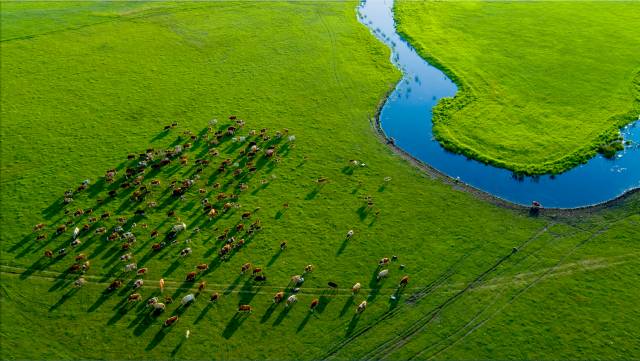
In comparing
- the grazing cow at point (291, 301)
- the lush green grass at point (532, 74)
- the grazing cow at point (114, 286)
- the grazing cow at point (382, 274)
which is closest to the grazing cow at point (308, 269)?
the grazing cow at point (291, 301)

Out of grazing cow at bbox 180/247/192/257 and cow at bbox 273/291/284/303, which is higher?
grazing cow at bbox 180/247/192/257

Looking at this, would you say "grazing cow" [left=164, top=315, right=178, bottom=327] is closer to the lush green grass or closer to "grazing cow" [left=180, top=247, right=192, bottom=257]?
"grazing cow" [left=180, top=247, right=192, bottom=257]

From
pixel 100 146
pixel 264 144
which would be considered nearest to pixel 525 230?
pixel 264 144

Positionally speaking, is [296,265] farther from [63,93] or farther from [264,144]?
[63,93]

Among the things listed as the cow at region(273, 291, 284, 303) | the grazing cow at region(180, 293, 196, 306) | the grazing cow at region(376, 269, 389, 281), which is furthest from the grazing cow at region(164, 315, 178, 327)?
the grazing cow at region(376, 269, 389, 281)

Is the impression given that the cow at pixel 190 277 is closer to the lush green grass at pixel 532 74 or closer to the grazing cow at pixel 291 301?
the grazing cow at pixel 291 301

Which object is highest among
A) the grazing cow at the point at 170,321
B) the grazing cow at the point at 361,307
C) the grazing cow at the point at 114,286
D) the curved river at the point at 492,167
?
the curved river at the point at 492,167
